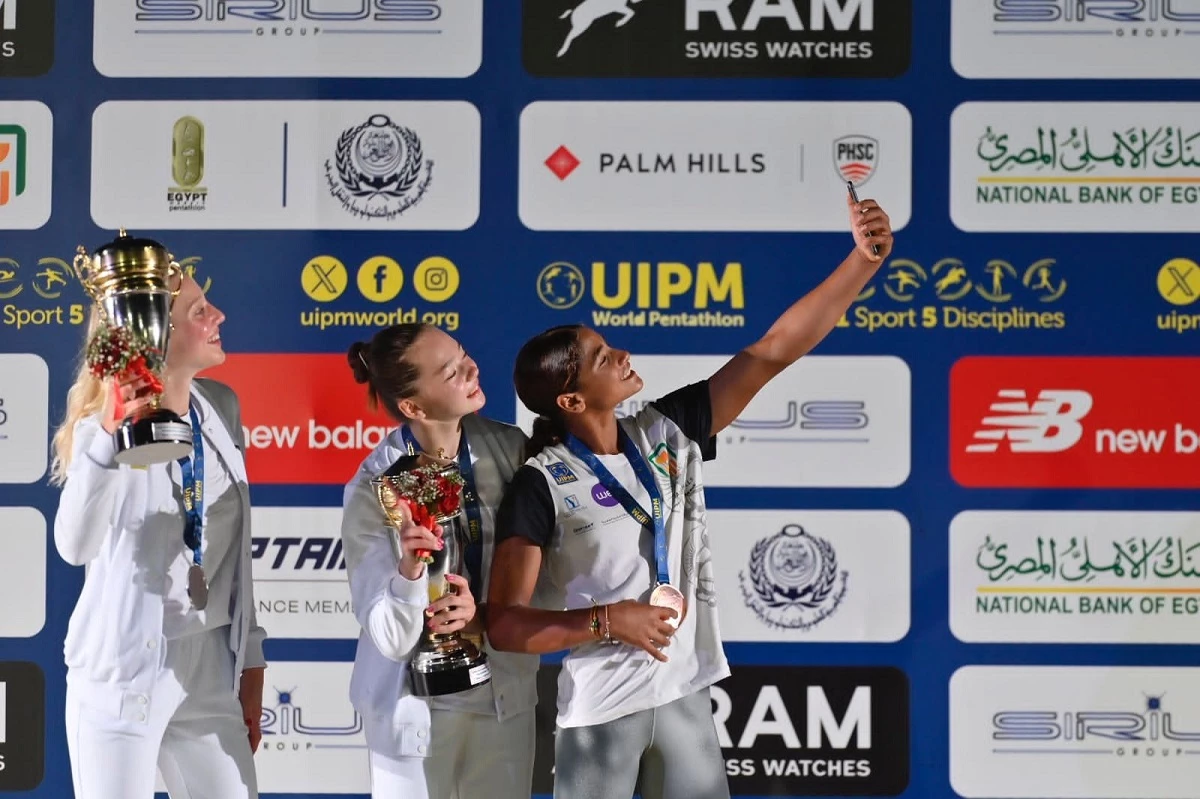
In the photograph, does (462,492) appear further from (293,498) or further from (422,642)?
(293,498)

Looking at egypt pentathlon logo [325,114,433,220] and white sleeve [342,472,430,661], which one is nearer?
white sleeve [342,472,430,661]

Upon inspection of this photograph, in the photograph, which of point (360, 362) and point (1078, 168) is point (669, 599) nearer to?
point (360, 362)

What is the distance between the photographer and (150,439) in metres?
2.11

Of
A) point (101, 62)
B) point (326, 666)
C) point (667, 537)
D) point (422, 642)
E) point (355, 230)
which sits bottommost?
point (326, 666)

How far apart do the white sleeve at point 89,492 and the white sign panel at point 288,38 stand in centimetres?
163

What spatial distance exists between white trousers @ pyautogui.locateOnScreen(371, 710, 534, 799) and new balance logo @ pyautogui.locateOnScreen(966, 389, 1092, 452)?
173cm

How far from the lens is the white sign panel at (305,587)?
11.6 feet

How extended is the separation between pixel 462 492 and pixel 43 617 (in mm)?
1824

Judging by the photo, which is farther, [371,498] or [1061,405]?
[1061,405]

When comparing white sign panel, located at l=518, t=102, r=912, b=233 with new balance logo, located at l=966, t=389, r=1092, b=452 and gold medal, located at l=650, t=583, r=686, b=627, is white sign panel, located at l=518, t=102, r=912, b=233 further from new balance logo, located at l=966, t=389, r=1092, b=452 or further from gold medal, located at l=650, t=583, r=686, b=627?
gold medal, located at l=650, t=583, r=686, b=627

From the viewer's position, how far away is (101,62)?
3602mm

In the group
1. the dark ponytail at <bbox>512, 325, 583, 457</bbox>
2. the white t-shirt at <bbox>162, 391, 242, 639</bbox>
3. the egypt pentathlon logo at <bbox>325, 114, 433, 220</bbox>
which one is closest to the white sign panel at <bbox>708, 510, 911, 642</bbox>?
the dark ponytail at <bbox>512, 325, 583, 457</bbox>

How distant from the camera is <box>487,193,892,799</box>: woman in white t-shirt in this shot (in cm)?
237

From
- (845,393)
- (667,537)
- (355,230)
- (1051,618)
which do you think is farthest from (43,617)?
(1051,618)
